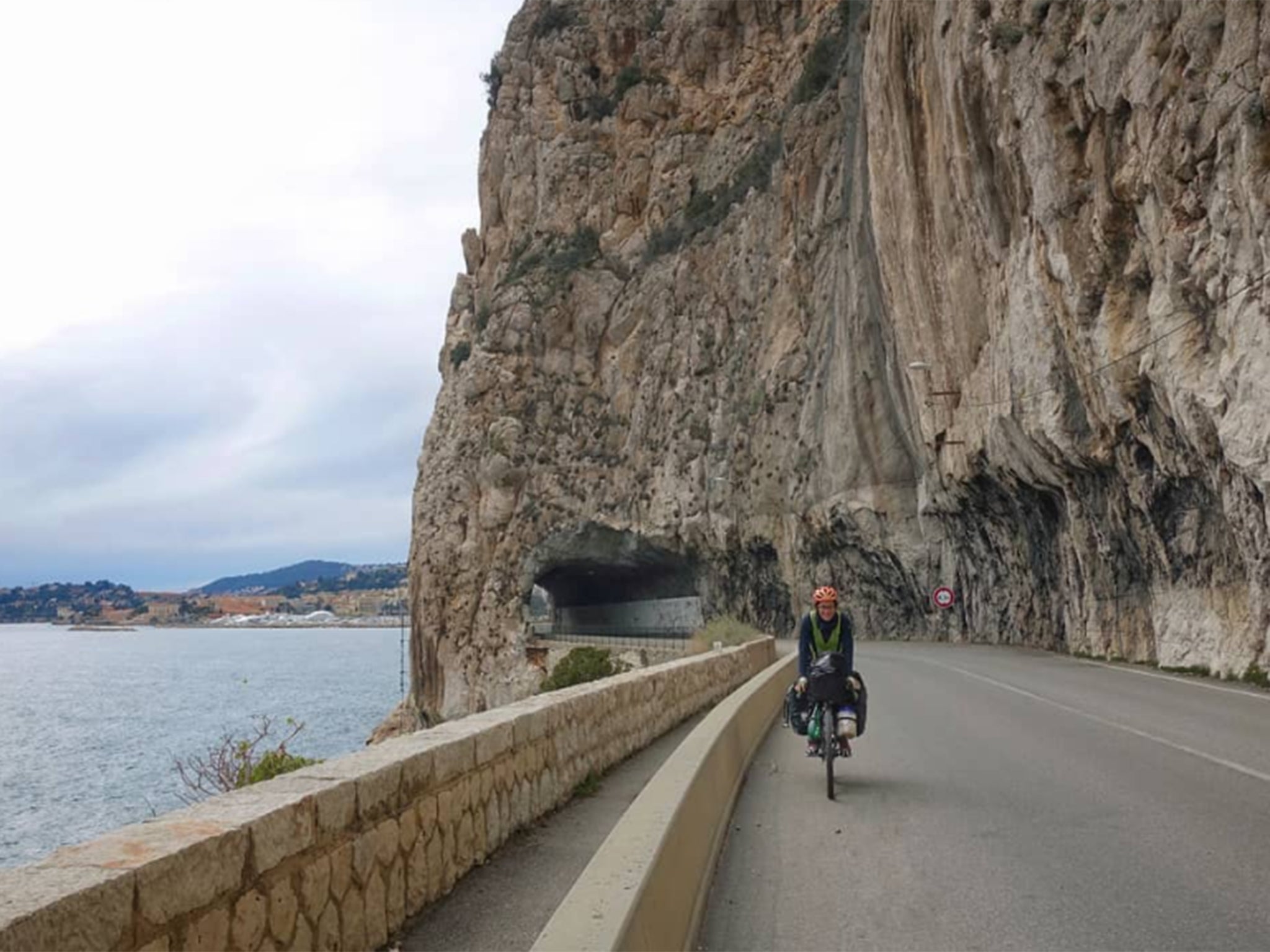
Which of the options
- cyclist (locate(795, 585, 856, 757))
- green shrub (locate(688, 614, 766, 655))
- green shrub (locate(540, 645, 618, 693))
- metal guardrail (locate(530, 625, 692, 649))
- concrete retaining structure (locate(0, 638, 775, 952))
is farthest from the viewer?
metal guardrail (locate(530, 625, 692, 649))

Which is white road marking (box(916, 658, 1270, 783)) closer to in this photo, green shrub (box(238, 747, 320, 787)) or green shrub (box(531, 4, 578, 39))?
green shrub (box(238, 747, 320, 787))

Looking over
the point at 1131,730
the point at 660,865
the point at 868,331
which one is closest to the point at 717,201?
the point at 868,331

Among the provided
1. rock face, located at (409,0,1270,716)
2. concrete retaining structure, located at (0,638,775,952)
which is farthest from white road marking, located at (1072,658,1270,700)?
concrete retaining structure, located at (0,638,775,952)

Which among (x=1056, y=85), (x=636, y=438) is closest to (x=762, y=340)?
(x=636, y=438)

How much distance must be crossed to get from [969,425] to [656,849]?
98.6ft

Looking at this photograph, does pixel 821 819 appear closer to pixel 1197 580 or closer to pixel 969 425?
pixel 1197 580

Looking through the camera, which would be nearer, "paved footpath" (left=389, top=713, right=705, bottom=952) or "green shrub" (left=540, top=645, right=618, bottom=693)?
"paved footpath" (left=389, top=713, right=705, bottom=952)

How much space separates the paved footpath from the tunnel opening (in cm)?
4856

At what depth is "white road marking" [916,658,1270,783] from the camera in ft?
30.3

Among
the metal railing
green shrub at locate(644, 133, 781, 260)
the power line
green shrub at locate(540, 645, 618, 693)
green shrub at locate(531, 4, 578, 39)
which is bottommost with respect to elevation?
green shrub at locate(540, 645, 618, 693)

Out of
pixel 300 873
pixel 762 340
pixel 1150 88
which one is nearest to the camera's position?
pixel 300 873

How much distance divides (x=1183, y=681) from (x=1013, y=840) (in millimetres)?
13605

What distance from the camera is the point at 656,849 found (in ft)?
15.4

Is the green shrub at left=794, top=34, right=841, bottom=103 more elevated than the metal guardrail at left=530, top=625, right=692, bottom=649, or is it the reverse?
the green shrub at left=794, top=34, right=841, bottom=103
